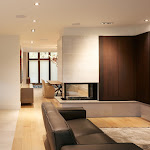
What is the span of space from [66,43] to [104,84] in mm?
1535

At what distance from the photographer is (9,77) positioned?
875 centimetres

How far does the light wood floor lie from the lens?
465 centimetres

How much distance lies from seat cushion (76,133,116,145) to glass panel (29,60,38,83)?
1674 cm

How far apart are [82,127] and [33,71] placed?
16.4m

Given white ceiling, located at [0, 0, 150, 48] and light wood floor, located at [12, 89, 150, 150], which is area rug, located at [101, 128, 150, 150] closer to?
light wood floor, located at [12, 89, 150, 150]

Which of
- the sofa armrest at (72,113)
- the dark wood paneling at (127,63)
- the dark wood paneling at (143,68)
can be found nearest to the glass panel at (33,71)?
the dark wood paneling at (127,63)

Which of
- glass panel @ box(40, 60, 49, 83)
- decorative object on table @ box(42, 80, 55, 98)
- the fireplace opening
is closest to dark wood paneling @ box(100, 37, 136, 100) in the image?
the fireplace opening

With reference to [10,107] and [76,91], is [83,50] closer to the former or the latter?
[76,91]

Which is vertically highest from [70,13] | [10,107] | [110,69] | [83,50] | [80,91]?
[70,13]

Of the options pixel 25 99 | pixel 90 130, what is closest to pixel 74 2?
pixel 90 130

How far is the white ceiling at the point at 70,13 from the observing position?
4.59 metres

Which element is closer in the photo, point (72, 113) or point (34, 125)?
point (72, 113)

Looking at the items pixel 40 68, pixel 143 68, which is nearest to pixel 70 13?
pixel 143 68

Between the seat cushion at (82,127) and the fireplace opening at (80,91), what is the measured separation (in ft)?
8.62
